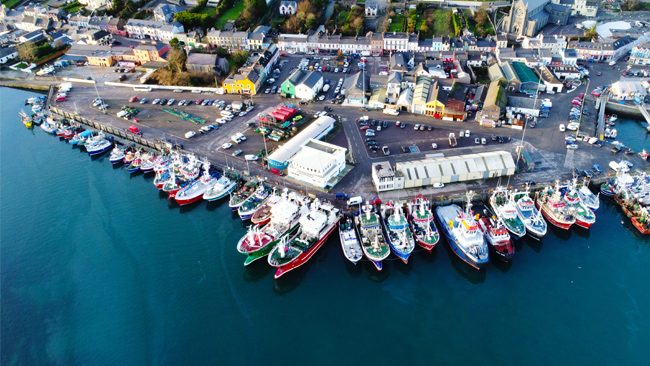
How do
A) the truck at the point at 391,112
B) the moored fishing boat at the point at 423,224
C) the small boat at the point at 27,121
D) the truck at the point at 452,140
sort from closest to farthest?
the moored fishing boat at the point at 423,224 < the truck at the point at 452,140 < the truck at the point at 391,112 < the small boat at the point at 27,121

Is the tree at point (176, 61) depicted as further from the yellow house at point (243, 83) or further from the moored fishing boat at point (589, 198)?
the moored fishing boat at point (589, 198)

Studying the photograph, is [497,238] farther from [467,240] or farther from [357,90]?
[357,90]

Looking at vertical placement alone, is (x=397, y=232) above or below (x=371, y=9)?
below

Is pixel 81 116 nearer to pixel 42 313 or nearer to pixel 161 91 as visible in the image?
pixel 161 91

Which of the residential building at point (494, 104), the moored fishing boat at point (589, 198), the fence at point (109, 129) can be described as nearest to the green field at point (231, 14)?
the fence at point (109, 129)

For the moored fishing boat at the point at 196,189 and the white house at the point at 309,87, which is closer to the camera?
the moored fishing boat at the point at 196,189

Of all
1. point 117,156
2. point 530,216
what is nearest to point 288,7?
point 117,156

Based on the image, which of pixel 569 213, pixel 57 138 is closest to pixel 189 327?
pixel 569 213

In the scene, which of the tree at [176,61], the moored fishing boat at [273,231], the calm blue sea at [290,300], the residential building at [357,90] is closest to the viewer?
the calm blue sea at [290,300]
